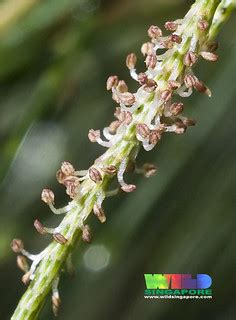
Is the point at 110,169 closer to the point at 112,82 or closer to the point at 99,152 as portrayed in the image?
the point at 112,82

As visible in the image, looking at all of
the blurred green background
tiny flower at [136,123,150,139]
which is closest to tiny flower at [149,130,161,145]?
tiny flower at [136,123,150,139]

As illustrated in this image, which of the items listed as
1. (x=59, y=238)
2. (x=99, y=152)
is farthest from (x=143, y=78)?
(x=99, y=152)

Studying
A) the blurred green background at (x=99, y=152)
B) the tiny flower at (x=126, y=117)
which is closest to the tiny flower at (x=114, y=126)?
→ the tiny flower at (x=126, y=117)

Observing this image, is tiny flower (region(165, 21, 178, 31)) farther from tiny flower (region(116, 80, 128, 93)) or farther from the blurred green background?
the blurred green background

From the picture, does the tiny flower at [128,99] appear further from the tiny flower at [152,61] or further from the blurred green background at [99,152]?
the blurred green background at [99,152]

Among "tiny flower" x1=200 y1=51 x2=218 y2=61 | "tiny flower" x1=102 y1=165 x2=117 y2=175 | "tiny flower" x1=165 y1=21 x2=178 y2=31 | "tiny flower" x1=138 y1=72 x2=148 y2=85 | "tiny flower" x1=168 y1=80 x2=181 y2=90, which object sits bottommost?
"tiny flower" x1=102 y1=165 x2=117 y2=175

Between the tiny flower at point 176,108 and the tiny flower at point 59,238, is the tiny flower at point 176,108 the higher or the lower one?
the higher one

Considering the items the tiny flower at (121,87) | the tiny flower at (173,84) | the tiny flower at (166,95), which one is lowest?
the tiny flower at (166,95)

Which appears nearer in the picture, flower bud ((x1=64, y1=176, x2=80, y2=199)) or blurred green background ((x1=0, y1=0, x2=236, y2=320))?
flower bud ((x1=64, y1=176, x2=80, y2=199))

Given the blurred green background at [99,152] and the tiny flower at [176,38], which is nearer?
the tiny flower at [176,38]

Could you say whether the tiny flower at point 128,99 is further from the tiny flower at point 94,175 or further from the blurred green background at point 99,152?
the blurred green background at point 99,152
